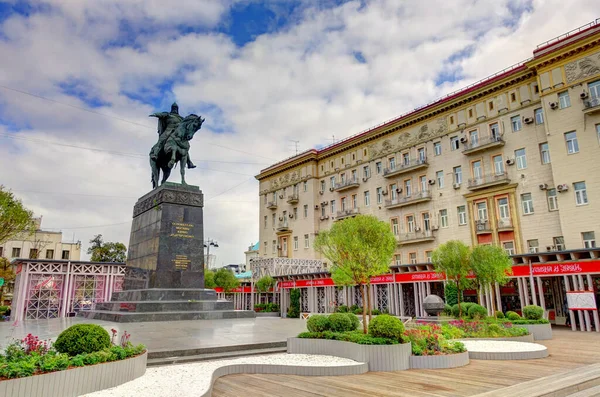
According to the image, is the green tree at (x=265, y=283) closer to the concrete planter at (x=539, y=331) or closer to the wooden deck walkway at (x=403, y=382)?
the concrete planter at (x=539, y=331)

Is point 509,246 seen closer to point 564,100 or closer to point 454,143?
point 454,143

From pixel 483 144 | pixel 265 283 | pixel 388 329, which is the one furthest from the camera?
pixel 265 283

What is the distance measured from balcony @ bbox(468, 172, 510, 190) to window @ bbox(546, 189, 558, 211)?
2959 mm

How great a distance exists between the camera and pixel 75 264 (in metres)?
28.2

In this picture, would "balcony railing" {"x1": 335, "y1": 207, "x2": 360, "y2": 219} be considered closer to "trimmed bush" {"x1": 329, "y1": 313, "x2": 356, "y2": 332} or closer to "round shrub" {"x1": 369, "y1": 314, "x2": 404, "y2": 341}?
"trimmed bush" {"x1": 329, "y1": 313, "x2": 356, "y2": 332}

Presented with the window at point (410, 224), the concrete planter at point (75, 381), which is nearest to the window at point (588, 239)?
the window at point (410, 224)

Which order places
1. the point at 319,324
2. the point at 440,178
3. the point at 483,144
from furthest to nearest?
the point at 440,178
the point at 483,144
the point at 319,324

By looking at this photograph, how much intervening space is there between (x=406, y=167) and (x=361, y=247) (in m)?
26.8

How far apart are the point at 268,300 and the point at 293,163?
17132mm

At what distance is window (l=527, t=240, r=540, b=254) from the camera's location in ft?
97.8

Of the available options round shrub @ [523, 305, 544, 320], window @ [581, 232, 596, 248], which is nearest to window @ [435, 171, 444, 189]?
window @ [581, 232, 596, 248]

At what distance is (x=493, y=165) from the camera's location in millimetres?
33375

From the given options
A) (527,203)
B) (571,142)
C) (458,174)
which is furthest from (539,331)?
(458,174)

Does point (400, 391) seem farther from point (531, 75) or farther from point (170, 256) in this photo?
point (531, 75)
